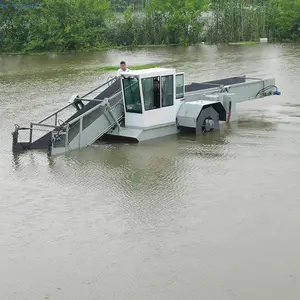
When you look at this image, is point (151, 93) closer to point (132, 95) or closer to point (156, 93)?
point (156, 93)

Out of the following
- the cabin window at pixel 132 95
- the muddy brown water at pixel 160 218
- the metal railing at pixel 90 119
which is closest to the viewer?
the muddy brown water at pixel 160 218

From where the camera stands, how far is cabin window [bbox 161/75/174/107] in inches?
610

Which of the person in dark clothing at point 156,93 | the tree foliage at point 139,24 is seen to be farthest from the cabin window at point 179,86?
the tree foliage at point 139,24

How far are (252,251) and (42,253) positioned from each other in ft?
9.64

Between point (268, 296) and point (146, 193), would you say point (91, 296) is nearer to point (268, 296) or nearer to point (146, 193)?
point (268, 296)

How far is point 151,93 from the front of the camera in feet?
50.4

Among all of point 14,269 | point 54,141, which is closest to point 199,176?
point 54,141

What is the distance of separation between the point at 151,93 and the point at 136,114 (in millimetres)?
607

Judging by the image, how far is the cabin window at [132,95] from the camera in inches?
599

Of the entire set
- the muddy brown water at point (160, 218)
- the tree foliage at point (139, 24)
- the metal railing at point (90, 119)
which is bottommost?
the muddy brown water at point (160, 218)

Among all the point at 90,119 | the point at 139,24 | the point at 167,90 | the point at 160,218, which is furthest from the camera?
the point at 139,24

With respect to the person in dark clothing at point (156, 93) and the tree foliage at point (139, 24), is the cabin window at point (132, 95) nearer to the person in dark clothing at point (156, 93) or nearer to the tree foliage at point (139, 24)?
the person in dark clothing at point (156, 93)

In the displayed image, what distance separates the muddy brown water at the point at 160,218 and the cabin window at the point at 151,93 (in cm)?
88

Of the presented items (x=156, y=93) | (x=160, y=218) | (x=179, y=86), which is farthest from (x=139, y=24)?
(x=160, y=218)
